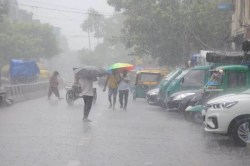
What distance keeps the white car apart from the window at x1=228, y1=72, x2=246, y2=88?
158 inches

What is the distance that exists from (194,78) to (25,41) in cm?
4745

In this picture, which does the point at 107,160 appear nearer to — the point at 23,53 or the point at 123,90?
the point at 123,90

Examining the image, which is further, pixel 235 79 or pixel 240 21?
pixel 240 21

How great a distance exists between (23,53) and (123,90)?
45.8 meters

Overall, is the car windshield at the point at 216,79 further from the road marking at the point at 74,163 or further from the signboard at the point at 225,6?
the signboard at the point at 225,6

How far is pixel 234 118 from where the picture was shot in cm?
1098

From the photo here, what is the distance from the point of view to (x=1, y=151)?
1011 cm

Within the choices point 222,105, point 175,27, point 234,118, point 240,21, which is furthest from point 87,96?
point 175,27

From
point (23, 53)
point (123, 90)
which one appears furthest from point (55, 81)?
point (23, 53)

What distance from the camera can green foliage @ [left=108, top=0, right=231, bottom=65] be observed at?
34281mm

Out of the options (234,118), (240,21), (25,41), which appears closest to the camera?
(234,118)

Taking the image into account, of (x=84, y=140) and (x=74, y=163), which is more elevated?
(x=74, y=163)

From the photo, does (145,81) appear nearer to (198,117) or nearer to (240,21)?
(240,21)

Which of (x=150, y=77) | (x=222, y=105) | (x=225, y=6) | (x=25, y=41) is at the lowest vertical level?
(x=150, y=77)
